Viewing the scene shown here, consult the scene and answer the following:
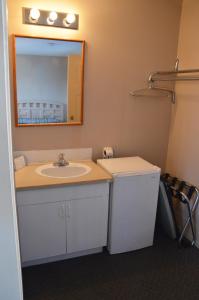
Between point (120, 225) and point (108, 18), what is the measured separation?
1.94 metres

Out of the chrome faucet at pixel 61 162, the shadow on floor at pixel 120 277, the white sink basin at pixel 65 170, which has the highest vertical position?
the chrome faucet at pixel 61 162

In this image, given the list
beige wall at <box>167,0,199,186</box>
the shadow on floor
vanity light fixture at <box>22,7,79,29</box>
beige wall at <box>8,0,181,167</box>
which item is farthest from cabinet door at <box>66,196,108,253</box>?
vanity light fixture at <box>22,7,79,29</box>

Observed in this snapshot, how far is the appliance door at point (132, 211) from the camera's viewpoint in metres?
2.20

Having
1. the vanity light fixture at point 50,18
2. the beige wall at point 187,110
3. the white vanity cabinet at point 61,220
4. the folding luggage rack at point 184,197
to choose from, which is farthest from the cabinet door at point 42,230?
the vanity light fixture at point 50,18

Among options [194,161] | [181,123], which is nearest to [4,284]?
[194,161]

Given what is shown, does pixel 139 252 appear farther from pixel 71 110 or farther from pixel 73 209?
pixel 71 110

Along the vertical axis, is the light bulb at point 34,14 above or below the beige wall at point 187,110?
above

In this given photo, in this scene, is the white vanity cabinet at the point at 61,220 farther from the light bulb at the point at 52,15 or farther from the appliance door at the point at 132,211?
the light bulb at the point at 52,15

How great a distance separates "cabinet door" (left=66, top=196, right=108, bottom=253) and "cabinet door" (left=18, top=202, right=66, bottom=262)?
6 centimetres

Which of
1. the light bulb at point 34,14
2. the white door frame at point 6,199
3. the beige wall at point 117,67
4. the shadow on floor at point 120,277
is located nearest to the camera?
the white door frame at point 6,199

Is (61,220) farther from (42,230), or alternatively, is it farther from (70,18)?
(70,18)

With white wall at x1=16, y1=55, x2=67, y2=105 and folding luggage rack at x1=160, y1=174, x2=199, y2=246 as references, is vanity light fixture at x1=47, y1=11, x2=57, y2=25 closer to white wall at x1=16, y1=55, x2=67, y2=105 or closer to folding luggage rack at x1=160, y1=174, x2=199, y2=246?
white wall at x1=16, y1=55, x2=67, y2=105

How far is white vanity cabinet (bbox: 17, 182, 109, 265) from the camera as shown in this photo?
78.7 inches

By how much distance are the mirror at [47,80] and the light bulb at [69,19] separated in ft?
0.48
